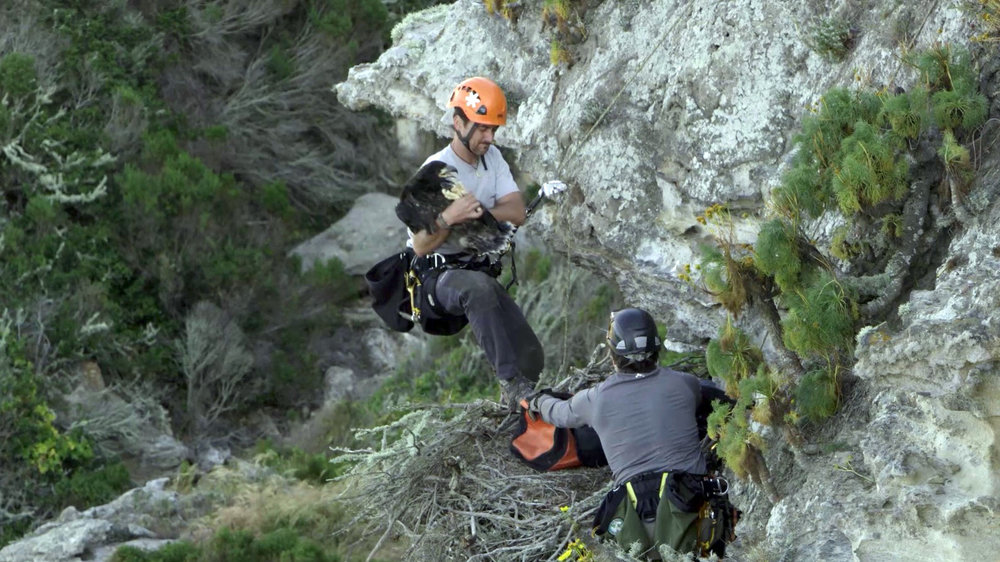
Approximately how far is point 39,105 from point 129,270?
2.26 m

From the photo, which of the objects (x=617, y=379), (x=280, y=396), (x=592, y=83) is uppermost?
(x=592, y=83)

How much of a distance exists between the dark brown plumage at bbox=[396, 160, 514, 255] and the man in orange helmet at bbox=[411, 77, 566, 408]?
0.05 meters

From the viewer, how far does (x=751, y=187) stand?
6770 mm

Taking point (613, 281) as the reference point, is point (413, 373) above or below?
below

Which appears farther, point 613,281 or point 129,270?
point 129,270

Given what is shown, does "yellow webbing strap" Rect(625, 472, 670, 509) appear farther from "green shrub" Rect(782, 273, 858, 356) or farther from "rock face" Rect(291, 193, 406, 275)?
"rock face" Rect(291, 193, 406, 275)

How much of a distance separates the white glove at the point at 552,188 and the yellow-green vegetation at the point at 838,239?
1419mm

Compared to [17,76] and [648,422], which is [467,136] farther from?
[17,76]

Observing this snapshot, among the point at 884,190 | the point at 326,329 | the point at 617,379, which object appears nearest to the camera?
the point at 884,190

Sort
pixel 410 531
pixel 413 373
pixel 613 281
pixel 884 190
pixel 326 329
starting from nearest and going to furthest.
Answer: pixel 884 190 → pixel 410 531 → pixel 613 281 → pixel 413 373 → pixel 326 329

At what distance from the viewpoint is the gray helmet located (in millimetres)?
6465

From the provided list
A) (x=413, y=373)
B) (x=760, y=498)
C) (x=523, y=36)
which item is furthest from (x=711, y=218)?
(x=413, y=373)

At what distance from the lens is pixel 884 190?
5.70 meters

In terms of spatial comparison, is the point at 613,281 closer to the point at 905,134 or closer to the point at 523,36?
the point at 523,36
